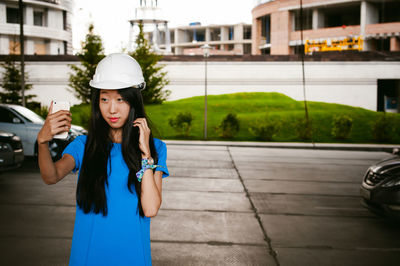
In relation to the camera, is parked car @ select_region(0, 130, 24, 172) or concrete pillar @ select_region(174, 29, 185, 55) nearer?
parked car @ select_region(0, 130, 24, 172)

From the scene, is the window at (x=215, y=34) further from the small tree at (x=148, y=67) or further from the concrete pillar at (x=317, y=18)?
the small tree at (x=148, y=67)

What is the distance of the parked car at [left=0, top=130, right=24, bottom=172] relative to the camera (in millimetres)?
9781

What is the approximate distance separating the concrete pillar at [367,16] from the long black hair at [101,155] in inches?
1961

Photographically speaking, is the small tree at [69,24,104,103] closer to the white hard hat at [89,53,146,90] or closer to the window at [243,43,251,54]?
the white hard hat at [89,53,146,90]

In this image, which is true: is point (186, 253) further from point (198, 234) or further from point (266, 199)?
point (266, 199)

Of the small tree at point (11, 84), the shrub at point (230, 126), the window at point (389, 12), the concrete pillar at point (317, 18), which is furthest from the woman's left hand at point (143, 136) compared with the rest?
the concrete pillar at point (317, 18)

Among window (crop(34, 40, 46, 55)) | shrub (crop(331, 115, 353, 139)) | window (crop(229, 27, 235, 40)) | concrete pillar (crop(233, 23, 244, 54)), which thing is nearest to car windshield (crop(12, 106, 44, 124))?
shrub (crop(331, 115, 353, 139))

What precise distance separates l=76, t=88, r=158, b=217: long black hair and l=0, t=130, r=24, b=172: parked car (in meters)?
8.38

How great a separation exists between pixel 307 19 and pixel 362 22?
8206 mm

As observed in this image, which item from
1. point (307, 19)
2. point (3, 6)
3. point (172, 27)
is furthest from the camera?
point (172, 27)

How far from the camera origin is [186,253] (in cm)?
542

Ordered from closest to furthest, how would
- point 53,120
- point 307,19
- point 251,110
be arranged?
point 53,120 < point 251,110 < point 307,19

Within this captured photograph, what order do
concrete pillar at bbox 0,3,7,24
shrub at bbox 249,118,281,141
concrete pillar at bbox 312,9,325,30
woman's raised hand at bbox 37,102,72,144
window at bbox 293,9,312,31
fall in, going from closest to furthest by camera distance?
1. woman's raised hand at bbox 37,102,72,144
2. shrub at bbox 249,118,281,141
3. concrete pillar at bbox 0,3,7,24
4. concrete pillar at bbox 312,9,325,30
5. window at bbox 293,9,312,31

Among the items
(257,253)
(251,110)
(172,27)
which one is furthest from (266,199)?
(172,27)
